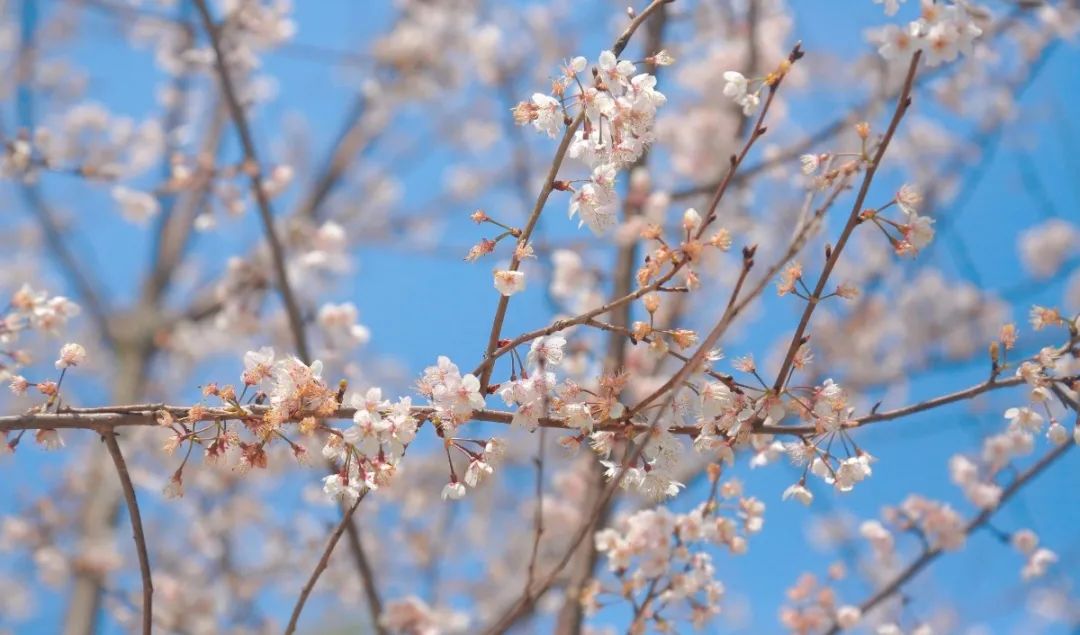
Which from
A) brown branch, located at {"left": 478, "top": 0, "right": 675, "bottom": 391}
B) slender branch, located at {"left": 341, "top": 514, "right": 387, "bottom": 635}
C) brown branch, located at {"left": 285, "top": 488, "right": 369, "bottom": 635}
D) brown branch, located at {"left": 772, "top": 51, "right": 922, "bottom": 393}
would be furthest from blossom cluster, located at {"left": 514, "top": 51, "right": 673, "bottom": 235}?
slender branch, located at {"left": 341, "top": 514, "right": 387, "bottom": 635}

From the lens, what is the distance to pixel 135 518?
1731 millimetres

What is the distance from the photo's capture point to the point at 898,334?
7281 millimetres

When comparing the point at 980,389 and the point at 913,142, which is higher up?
the point at 913,142

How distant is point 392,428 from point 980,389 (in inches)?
45.3

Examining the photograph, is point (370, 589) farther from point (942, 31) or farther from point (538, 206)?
point (942, 31)

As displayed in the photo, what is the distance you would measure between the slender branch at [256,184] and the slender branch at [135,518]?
1109mm

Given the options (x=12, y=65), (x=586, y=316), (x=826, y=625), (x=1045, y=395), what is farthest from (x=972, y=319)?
(x=12, y=65)

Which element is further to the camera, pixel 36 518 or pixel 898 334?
pixel 898 334

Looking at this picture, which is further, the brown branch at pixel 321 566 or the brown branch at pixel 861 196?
the brown branch at pixel 321 566

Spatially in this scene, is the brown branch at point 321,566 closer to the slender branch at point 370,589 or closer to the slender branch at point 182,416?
the slender branch at point 182,416

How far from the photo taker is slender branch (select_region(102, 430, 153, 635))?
1.67 m

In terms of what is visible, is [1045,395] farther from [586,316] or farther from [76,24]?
[76,24]

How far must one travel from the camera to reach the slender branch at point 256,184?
301 cm

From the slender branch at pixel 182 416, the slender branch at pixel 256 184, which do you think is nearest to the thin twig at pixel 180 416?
the slender branch at pixel 182 416
